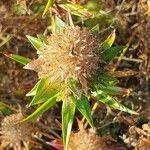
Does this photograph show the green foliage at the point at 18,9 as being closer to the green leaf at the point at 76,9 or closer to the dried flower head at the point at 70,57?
the green leaf at the point at 76,9

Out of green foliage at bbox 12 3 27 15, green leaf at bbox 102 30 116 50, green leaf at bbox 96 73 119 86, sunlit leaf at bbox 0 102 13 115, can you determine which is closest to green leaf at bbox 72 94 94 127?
green leaf at bbox 96 73 119 86

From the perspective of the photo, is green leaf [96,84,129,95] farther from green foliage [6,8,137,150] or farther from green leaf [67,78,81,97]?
green leaf [67,78,81,97]

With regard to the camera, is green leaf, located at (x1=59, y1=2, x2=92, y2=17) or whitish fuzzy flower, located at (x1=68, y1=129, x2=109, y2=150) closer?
whitish fuzzy flower, located at (x1=68, y1=129, x2=109, y2=150)

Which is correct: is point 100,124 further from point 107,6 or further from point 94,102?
point 107,6

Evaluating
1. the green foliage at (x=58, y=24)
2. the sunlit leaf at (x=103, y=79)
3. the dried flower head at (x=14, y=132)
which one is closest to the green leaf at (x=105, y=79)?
the sunlit leaf at (x=103, y=79)

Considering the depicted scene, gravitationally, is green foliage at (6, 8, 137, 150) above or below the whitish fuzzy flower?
above

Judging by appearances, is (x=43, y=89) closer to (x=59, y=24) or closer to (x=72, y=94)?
(x=72, y=94)

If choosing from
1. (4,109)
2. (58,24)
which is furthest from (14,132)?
(58,24)
